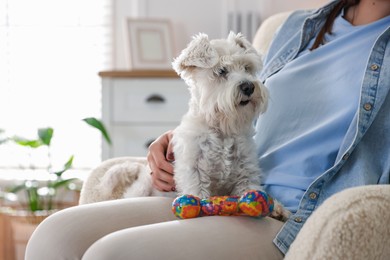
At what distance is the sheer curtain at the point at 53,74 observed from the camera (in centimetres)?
346

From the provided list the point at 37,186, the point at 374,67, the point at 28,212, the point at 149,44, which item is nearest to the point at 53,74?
the point at 149,44

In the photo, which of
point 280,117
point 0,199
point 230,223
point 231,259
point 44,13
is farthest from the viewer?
point 44,13

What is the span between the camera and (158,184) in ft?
5.48

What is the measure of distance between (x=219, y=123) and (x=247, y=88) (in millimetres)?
114

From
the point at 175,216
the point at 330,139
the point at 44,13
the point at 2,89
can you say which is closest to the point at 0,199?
the point at 2,89

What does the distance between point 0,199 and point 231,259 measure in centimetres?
238

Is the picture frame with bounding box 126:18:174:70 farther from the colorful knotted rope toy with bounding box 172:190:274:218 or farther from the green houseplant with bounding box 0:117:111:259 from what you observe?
the colorful knotted rope toy with bounding box 172:190:274:218

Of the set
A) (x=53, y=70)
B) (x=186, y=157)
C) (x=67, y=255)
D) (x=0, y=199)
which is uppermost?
(x=53, y=70)

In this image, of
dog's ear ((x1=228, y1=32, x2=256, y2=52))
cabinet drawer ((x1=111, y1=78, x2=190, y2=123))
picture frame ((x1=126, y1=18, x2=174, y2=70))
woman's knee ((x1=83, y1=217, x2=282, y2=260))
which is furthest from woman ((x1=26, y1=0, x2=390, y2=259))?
picture frame ((x1=126, y1=18, x2=174, y2=70))

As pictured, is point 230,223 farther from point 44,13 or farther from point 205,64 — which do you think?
point 44,13

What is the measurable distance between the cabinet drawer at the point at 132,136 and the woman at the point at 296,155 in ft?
3.96

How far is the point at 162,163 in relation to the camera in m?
1.64

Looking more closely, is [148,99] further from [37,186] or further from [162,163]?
[162,163]

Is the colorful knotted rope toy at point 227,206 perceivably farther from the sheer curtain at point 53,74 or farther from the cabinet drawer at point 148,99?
the sheer curtain at point 53,74
